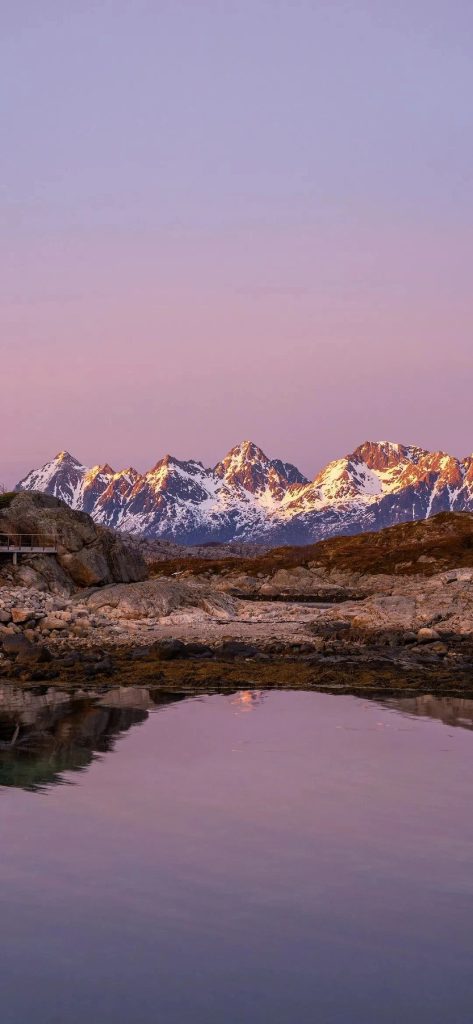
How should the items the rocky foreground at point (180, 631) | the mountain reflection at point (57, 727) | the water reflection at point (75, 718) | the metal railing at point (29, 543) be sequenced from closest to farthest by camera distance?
the mountain reflection at point (57, 727) → the water reflection at point (75, 718) → the rocky foreground at point (180, 631) → the metal railing at point (29, 543)

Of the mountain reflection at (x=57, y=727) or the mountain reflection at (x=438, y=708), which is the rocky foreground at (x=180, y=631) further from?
the mountain reflection at (x=57, y=727)

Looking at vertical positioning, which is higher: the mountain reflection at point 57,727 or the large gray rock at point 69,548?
the large gray rock at point 69,548

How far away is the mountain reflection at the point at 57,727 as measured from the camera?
80.1 feet

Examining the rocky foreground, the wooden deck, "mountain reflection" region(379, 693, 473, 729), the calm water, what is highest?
the wooden deck

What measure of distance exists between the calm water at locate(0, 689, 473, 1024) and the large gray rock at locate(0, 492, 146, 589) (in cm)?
4937

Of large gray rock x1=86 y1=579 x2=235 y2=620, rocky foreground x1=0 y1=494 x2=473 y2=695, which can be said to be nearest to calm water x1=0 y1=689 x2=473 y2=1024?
rocky foreground x1=0 y1=494 x2=473 y2=695

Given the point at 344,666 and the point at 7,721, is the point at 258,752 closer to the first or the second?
the point at 7,721

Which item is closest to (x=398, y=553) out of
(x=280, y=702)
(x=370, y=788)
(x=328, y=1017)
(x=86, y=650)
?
(x=86, y=650)

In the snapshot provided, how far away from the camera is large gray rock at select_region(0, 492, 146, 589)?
77.4 metres

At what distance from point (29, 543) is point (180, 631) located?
88.1 ft

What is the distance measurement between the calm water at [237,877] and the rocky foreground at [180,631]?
476 inches

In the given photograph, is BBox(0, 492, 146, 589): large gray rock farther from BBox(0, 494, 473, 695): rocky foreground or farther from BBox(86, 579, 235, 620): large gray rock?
BBox(86, 579, 235, 620): large gray rock

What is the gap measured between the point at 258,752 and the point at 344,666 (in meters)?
17.7

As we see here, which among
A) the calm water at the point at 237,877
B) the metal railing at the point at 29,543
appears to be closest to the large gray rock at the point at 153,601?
the metal railing at the point at 29,543
